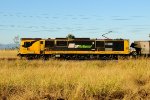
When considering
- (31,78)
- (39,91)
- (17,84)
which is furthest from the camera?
(31,78)

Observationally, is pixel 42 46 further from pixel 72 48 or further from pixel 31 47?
pixel 72 48

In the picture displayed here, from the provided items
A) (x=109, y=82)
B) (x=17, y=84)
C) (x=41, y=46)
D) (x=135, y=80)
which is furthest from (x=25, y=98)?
(x=41, y=46)

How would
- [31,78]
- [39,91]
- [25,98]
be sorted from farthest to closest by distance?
[31,78] → [39,91] → [25,98]

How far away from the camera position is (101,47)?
43.7 m

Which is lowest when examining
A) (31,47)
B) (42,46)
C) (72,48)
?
(72,48)

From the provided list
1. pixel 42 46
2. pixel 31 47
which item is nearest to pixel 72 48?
pixel 42 46

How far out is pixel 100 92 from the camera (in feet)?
30.1

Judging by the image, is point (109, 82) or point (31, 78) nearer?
point (109, 82)

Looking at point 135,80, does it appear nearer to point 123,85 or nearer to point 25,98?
point 123,85

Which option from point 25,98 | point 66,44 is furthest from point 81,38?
point 25,98

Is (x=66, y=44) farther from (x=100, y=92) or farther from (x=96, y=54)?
(x=100, y=92)

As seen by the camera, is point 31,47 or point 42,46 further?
point 31,47

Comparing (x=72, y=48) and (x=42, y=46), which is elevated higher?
(x=42, y=46)

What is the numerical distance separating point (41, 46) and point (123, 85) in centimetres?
3346
